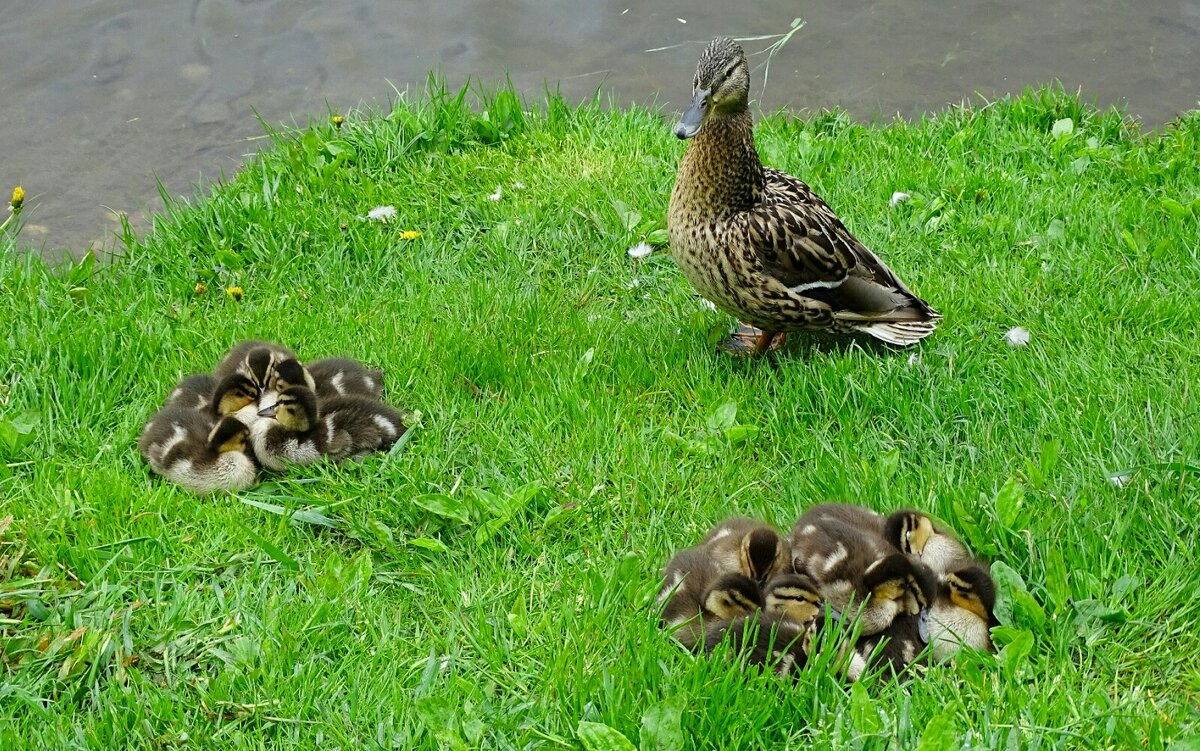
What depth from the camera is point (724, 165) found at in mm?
4094

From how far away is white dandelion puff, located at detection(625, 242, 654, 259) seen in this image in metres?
5.00

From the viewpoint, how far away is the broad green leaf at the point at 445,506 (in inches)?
136

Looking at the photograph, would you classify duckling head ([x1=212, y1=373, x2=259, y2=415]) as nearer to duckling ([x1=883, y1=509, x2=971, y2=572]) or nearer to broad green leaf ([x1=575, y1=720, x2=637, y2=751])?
broad green leaf ([x1=575, y1=720, x2=637, y2=751])

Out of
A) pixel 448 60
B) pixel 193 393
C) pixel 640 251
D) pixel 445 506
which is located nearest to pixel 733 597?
pixel 445 506

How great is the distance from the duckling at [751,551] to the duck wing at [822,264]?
4.10 feet

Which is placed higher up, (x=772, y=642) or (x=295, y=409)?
(x=295, y=409)

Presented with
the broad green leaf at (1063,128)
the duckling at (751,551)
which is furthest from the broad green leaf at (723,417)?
the broad green leaf at (1063,128)

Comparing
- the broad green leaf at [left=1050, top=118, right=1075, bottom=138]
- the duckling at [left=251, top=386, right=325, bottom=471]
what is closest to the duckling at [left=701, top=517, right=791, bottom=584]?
the duckling at [left=251, top=386, right=325, bottom=471]

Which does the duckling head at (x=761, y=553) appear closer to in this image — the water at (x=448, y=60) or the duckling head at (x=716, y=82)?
the duckling head at (x=716, y=82)

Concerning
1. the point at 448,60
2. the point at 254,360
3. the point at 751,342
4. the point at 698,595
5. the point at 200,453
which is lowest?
the point at 751,342

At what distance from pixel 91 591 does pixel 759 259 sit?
247 cm

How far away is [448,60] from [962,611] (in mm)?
4859

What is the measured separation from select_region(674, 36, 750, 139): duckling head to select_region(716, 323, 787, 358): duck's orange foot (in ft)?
2.89

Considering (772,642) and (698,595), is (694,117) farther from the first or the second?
(772,642)
